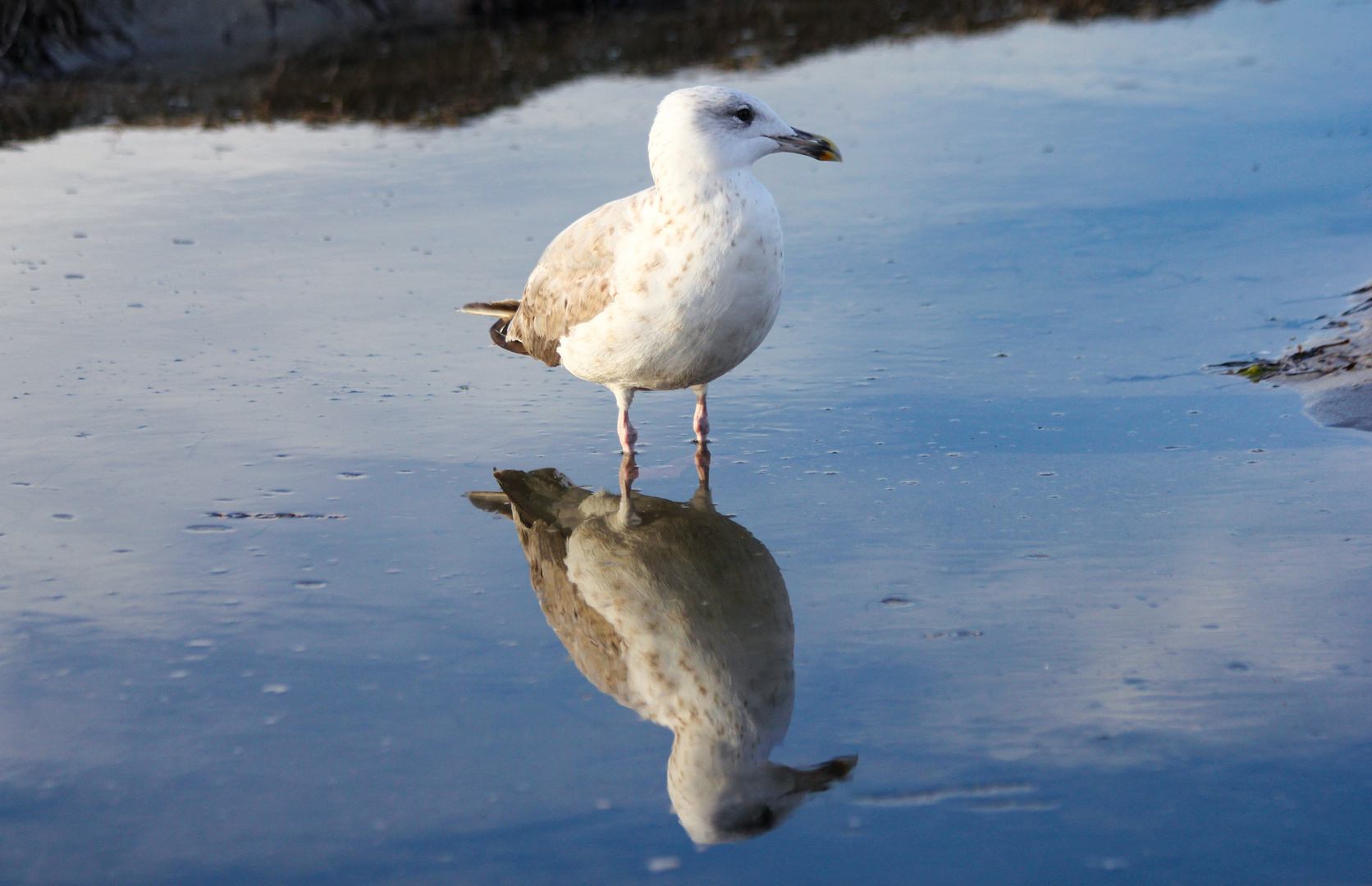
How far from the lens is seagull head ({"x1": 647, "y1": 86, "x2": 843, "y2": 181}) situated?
15.9 ft

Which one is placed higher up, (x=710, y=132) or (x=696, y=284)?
(x=710, y=132)

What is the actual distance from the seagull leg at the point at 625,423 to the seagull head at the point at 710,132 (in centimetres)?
93

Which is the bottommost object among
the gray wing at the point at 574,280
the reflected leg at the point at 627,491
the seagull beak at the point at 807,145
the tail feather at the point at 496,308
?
the reflected leg at the point at 627,491

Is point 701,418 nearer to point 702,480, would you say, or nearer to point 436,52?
point 702,480

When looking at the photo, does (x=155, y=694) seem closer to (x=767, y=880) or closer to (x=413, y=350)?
(x=767, y=880)

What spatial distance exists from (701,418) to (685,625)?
61.6 inches

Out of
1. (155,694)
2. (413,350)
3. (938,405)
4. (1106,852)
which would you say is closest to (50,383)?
(413,350)

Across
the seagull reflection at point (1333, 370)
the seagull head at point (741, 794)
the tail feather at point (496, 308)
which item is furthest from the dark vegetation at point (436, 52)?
the seagull head at point (741, 794)

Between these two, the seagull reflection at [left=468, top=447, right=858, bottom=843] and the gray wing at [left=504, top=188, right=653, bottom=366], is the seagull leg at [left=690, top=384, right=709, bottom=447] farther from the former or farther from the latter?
the gray wing at [left=504, top=188, right=653, bottom=366]

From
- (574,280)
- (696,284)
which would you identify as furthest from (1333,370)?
(574,280)

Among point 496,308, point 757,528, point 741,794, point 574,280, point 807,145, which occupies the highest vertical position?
point 807,145

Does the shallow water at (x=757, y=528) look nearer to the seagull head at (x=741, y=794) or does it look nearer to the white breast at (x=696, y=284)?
the seagull head at (x=741, y=794)

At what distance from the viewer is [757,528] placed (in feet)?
15.7

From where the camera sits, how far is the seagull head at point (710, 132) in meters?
4.84
